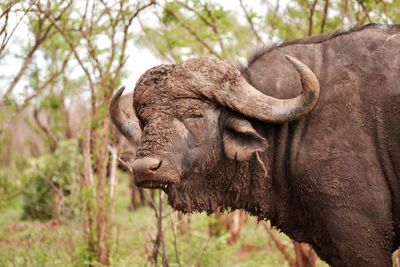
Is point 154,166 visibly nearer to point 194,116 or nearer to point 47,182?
point 194,116

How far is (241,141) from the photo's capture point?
432cm

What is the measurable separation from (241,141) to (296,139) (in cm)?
36

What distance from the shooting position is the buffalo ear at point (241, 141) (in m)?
4.23

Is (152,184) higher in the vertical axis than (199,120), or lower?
lower

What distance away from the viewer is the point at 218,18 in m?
8.02

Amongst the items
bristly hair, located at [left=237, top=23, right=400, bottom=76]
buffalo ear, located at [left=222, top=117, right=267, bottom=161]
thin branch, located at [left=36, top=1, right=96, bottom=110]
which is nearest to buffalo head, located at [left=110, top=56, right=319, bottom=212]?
buffalo ear, located at [left=222, top=117, right=267, bottom=161]

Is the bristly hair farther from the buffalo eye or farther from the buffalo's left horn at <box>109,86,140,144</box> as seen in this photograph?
the buffalo's left horn at <box>109,86,140,144</box>

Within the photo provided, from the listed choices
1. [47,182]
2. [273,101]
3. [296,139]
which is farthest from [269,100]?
[47,182]

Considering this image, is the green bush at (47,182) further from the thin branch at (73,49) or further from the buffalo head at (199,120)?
the buffalo head at (199,120)

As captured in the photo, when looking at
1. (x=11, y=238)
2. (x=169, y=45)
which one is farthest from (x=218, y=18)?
(x=11, y=238)

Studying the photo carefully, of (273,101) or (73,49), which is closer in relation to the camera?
(273,101)

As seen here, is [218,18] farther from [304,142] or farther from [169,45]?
[304,142]

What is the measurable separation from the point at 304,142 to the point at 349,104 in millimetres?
375

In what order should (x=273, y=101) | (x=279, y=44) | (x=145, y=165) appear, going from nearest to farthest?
1. (x=145, y=165)
2. (x=273, y=101)
3. (x=279, y=44)
